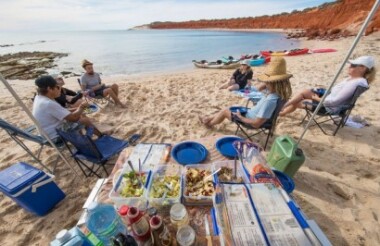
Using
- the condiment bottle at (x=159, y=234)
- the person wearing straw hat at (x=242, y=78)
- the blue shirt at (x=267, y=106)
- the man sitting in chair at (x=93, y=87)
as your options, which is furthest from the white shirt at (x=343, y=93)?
the man sitting in chair at (x=93, y=87)

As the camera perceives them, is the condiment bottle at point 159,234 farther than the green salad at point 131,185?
No

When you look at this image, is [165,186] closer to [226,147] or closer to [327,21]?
[226,147]

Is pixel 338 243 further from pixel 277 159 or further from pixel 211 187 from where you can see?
pixel 211 187

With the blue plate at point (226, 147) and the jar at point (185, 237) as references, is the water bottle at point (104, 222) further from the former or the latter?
the blue plate at point (226, 147)

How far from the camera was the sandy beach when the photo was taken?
2.46 metres

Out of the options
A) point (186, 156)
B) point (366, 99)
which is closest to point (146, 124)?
point (186, 156)

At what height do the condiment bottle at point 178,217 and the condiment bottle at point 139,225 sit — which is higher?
the condiment bottle at point 139,225

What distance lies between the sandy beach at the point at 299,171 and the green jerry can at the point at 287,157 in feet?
1.40

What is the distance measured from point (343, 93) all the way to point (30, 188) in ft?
16.9

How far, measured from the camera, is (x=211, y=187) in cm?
166

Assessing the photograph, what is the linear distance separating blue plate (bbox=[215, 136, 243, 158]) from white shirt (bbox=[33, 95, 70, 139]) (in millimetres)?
2496

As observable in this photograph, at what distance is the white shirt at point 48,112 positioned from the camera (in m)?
3.17

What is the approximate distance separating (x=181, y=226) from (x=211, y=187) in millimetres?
439

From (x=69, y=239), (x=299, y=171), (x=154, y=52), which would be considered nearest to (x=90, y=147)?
(x=69, y=239)
